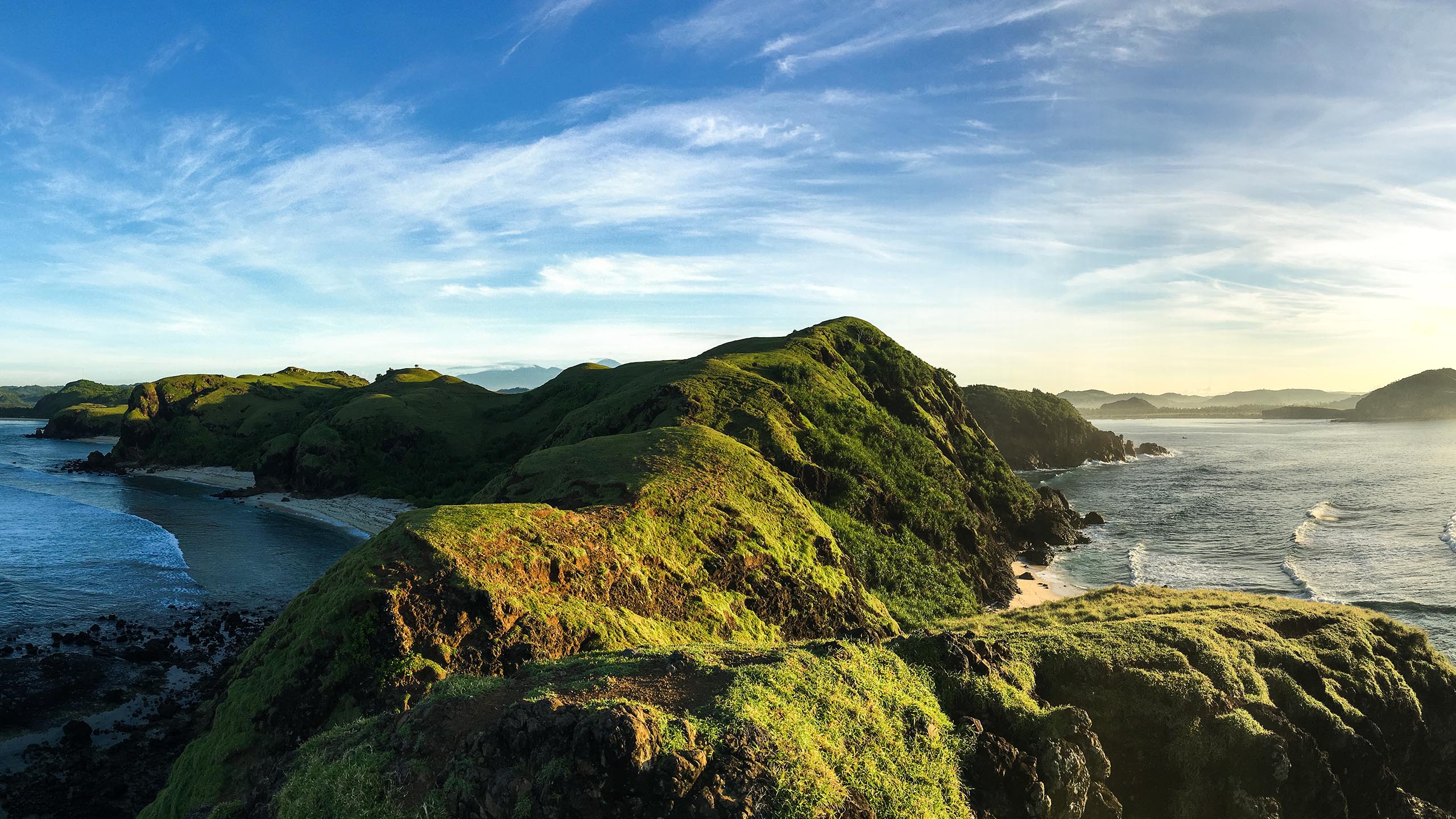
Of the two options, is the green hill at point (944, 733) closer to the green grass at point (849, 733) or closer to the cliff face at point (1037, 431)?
the green grass at point (849, 733)

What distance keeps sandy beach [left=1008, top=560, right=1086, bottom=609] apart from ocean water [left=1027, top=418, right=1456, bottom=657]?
2006mm

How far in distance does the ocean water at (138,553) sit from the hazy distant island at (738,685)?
13464 millimetres

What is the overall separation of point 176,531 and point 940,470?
8330 centimetres

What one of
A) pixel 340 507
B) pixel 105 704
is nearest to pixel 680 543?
pixel 105 704

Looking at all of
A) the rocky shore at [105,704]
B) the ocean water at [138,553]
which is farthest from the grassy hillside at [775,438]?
the rocky shore at [105,704]

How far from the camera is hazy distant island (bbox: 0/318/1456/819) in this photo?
1261cm

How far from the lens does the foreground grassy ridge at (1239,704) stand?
18500 millimetres

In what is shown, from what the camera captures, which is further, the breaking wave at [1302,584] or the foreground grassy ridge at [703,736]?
the breaking wave at [1302,584]

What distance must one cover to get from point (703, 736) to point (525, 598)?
11972 mm

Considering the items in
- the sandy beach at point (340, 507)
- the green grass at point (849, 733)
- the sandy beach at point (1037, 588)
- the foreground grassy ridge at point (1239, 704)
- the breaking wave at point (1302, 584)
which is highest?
the green grass at point (849, 733)

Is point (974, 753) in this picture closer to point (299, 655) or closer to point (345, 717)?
point (345, 717)

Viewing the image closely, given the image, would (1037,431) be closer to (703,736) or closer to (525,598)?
(525,598)

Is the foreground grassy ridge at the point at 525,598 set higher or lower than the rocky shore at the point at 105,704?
higher

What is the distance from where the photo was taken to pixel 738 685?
14.8 m
